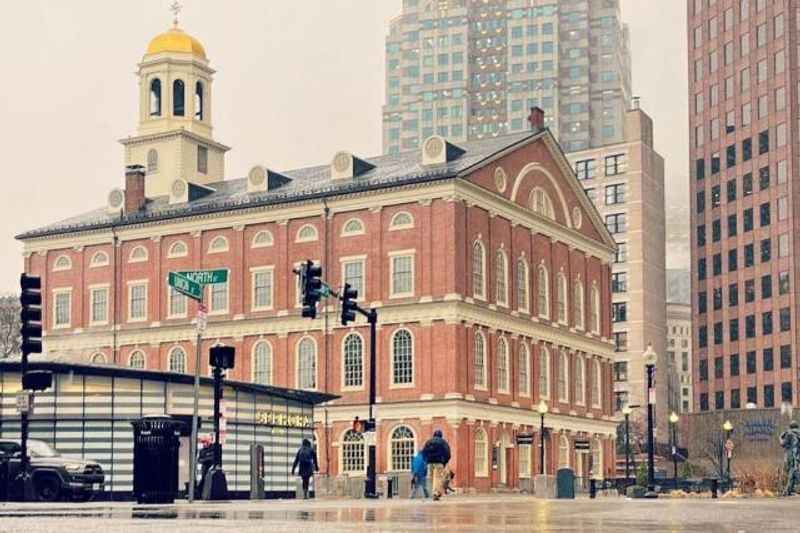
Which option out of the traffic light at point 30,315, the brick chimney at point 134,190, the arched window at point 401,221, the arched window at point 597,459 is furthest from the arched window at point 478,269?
the traffic light at point 30,315

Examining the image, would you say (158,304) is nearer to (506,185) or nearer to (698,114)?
(506,185)

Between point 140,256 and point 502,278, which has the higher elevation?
point 140,256

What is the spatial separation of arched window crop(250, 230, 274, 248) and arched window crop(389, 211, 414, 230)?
770 cm

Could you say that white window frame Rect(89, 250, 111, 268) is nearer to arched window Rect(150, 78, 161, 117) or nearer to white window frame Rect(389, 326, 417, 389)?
arched window Rect(150, 78, 161, 117)

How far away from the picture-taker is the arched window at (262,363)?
258 ft

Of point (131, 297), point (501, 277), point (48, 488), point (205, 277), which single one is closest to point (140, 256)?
point (131, 297)

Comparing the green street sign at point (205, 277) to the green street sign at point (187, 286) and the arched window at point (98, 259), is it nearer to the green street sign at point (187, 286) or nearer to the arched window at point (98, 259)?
the green street sign at point (187, 286)

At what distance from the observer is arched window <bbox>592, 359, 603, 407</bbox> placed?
285 ft

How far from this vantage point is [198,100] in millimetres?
96125

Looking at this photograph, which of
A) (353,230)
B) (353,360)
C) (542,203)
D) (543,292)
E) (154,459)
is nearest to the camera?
(154,459)

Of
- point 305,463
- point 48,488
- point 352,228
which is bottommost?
point 48,488

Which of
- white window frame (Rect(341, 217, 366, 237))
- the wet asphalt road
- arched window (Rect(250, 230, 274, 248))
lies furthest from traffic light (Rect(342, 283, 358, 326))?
arched window (Rect(250, 230, 274, 248))

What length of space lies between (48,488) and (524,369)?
44522mm

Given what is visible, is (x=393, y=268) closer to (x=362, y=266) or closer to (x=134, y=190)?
(x=362, y=266)
